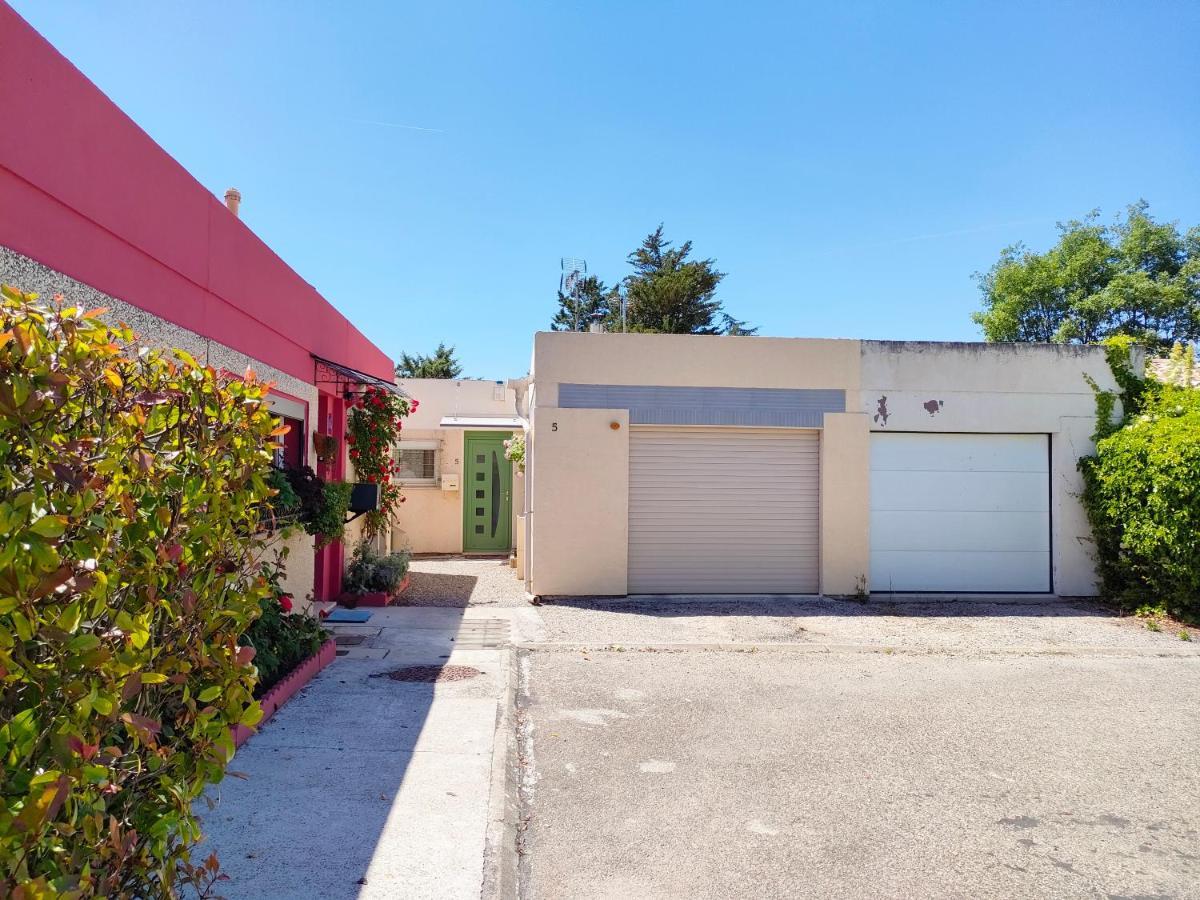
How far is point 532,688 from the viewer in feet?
23.4

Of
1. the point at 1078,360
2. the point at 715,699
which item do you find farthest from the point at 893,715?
the point at 1078,360

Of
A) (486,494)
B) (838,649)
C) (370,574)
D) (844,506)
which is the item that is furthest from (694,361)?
(486,494)

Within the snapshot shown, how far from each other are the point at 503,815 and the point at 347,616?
5.88 meters

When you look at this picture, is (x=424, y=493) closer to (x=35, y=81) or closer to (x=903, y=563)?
(x=903, y=563)

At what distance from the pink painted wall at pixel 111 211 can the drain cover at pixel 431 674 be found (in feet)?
10.0

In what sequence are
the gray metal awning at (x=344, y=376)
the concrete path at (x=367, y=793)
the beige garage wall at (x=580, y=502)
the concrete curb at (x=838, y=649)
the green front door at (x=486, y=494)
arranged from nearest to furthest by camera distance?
the concrete path at (x=367, y=793), the concrete curb at (x=838, y=649), the gray metal awning at (x=344, y=376), the beige garage wall at (x=580, y=502), the green front door at (x=486, y=494)

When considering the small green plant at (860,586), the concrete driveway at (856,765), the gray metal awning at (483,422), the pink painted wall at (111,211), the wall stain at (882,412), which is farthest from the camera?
the gray metal awning at (483,422)

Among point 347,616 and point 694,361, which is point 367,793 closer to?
point 347,616

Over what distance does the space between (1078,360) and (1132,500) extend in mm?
2256

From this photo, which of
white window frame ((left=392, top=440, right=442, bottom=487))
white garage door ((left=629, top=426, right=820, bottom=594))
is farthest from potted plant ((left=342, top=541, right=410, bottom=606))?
white window frame ((left=392, top=440, right=442, bottom=487))

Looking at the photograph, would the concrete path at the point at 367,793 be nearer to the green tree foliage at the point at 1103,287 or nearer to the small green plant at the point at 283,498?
the small green plant at the point at 283,498

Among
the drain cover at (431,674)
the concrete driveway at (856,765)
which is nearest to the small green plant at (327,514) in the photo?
the drain cover at (431,674)

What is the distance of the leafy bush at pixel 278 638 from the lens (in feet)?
19.6

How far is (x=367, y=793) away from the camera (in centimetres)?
452
